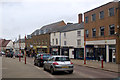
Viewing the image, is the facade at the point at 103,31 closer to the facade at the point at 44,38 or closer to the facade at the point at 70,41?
the facade at the point at 70,41

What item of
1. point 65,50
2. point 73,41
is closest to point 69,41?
point 73,41

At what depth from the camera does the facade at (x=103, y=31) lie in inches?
952

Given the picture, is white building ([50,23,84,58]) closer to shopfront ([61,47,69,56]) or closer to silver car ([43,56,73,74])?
shopfront ([61,47,69,56])

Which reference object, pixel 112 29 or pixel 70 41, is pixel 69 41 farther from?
pixel 112 29

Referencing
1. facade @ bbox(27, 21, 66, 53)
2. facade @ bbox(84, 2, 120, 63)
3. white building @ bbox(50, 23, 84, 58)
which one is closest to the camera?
facade @ bbox(84, 2, 120, 63)

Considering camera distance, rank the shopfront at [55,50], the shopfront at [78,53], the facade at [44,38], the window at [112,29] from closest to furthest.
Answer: the window at [112,29] < the shopfront at [78,53] < the shopfront at [55,50] < the facade at [44,38]

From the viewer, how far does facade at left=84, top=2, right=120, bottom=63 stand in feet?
79.4

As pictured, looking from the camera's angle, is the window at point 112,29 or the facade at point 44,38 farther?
the facade at point 44,38

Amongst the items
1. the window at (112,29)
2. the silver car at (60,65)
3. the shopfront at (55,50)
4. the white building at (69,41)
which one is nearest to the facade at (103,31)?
the window at (112,29)

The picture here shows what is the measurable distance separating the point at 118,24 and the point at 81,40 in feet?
39.8

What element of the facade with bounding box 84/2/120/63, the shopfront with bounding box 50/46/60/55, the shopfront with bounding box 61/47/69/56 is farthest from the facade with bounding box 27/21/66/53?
the facade with bounding box 84/2/120/63

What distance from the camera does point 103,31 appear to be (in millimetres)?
27297

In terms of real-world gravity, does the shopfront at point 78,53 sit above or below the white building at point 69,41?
below

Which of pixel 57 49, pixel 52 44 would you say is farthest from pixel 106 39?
pixel 52 44
